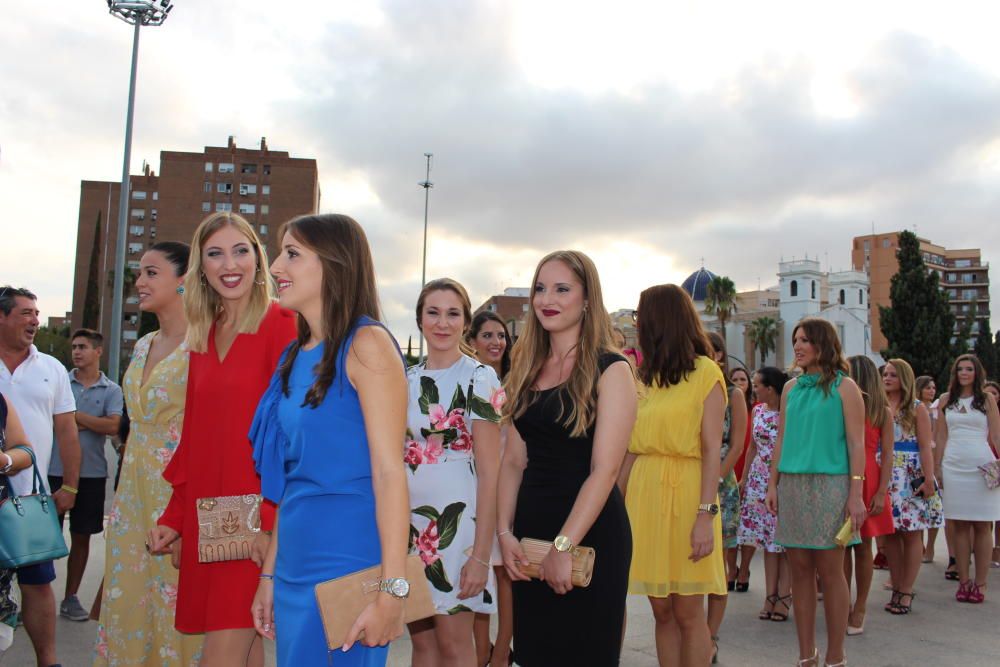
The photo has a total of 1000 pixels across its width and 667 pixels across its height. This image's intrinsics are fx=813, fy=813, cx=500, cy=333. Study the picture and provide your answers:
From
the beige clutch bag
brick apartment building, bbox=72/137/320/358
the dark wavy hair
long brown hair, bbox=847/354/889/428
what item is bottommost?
the beige clutch bag

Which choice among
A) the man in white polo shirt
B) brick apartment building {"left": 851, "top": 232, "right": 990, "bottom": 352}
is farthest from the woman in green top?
brick apartment building {"left": 851, "top": 232, "right": 990, "bottom": 352}

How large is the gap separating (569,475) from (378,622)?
4.06 feet

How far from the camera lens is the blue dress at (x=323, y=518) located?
221cm

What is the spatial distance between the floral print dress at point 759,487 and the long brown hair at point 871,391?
43.5 inches

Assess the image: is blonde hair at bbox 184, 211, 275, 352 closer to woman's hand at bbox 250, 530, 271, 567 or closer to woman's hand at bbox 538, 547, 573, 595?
woman's hand at bbox 250, 530, 271, 567

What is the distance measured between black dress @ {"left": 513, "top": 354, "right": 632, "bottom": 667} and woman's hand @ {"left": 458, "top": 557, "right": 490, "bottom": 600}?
0.33m

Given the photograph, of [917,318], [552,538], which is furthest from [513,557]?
[917,318]

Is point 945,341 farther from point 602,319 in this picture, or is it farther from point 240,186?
point 240,186

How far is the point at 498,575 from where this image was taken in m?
5.18

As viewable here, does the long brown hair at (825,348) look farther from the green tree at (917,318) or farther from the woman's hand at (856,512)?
the green tree at (917,318)

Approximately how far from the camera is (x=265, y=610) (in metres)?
2.61

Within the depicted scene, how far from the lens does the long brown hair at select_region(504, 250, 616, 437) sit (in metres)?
3.13

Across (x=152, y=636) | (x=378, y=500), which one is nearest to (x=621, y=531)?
(x=378, y=500)

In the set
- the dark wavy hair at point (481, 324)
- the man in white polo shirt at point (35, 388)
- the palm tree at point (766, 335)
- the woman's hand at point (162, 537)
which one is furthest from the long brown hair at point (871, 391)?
the palm tree at point (766, 335)
